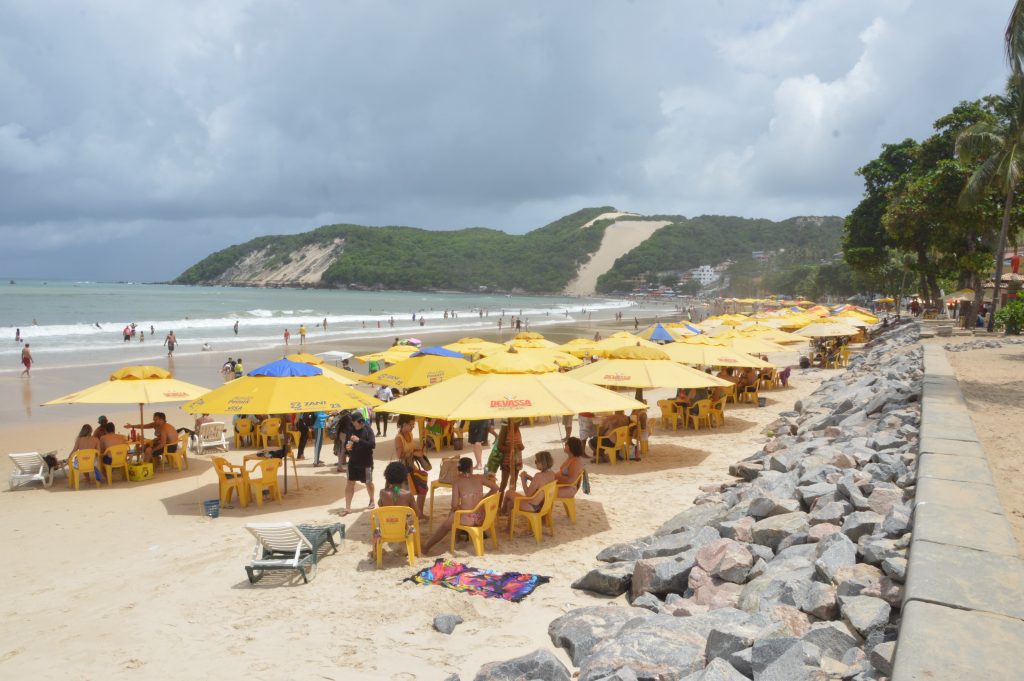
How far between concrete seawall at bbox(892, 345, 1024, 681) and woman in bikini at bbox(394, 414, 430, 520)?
4.80 m

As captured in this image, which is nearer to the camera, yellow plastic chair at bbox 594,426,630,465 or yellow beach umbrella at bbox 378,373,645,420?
yellow beach umbrella at bbox 378,373,645,420

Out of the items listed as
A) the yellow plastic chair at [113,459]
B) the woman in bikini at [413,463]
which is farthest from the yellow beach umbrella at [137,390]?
the woman in bikini at [413,463]

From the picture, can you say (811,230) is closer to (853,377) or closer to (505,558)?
(853,377)

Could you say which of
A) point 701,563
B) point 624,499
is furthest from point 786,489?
point 624,499

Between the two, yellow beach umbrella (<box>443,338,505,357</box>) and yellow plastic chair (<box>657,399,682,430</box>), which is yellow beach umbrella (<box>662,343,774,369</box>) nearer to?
yellow plastic chair (<box>657,399,682,430</box>)

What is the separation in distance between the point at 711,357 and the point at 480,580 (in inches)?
347

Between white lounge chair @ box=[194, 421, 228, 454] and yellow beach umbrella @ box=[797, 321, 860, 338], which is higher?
yellow beach umbrella @ box=[797, 321, 860, 338]

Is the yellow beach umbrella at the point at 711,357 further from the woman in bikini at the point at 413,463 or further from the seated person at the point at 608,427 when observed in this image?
the woman in bikini at the point at 413,463

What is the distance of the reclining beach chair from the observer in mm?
6176

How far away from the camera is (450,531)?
6.84 metres

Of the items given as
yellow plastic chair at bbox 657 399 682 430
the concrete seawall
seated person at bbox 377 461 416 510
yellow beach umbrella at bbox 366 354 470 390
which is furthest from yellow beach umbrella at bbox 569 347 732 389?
the concrete seawall

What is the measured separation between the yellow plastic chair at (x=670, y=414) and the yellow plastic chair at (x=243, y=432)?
27.1 ft

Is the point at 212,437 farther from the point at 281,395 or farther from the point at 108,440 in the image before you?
the point at 281,395

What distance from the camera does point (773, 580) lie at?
4.29 metres
